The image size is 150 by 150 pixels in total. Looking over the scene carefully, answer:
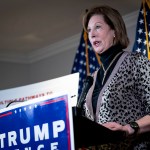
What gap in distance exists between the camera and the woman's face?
121 cm

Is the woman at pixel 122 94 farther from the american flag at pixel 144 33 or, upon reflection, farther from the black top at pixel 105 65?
the american flag at pixel 144 33

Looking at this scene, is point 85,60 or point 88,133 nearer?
point 88,133

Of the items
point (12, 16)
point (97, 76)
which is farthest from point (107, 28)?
point (12, 16)

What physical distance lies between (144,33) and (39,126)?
3188 millimetres

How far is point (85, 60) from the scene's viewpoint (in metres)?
4.50

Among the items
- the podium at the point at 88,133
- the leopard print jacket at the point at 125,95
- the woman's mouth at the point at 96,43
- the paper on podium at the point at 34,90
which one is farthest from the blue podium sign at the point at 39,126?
the paper on podium at the point at 34,90

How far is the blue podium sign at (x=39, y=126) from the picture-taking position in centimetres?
74

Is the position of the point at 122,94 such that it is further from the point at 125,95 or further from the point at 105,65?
the point at 105,65

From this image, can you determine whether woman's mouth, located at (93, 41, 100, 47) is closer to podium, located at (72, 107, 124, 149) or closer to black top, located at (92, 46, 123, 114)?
black top, located at (92, 46, 123, 114)

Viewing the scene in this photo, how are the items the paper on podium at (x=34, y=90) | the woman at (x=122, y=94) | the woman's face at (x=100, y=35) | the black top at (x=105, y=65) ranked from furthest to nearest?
1. the paper on podium at (x=34, y=90)
2. the woman's face at (x=100, y=35)
3. the black top at (x=105, y=65)
4. the woman at (x=122, y=94)

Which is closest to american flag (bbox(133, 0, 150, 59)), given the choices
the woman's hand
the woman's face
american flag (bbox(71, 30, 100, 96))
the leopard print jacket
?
american flag (bbox(71, 30, 100, 96))

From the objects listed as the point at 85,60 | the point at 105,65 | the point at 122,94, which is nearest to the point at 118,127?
the point at 122,94

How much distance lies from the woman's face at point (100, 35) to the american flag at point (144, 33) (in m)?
2.55

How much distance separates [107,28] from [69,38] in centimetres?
433
